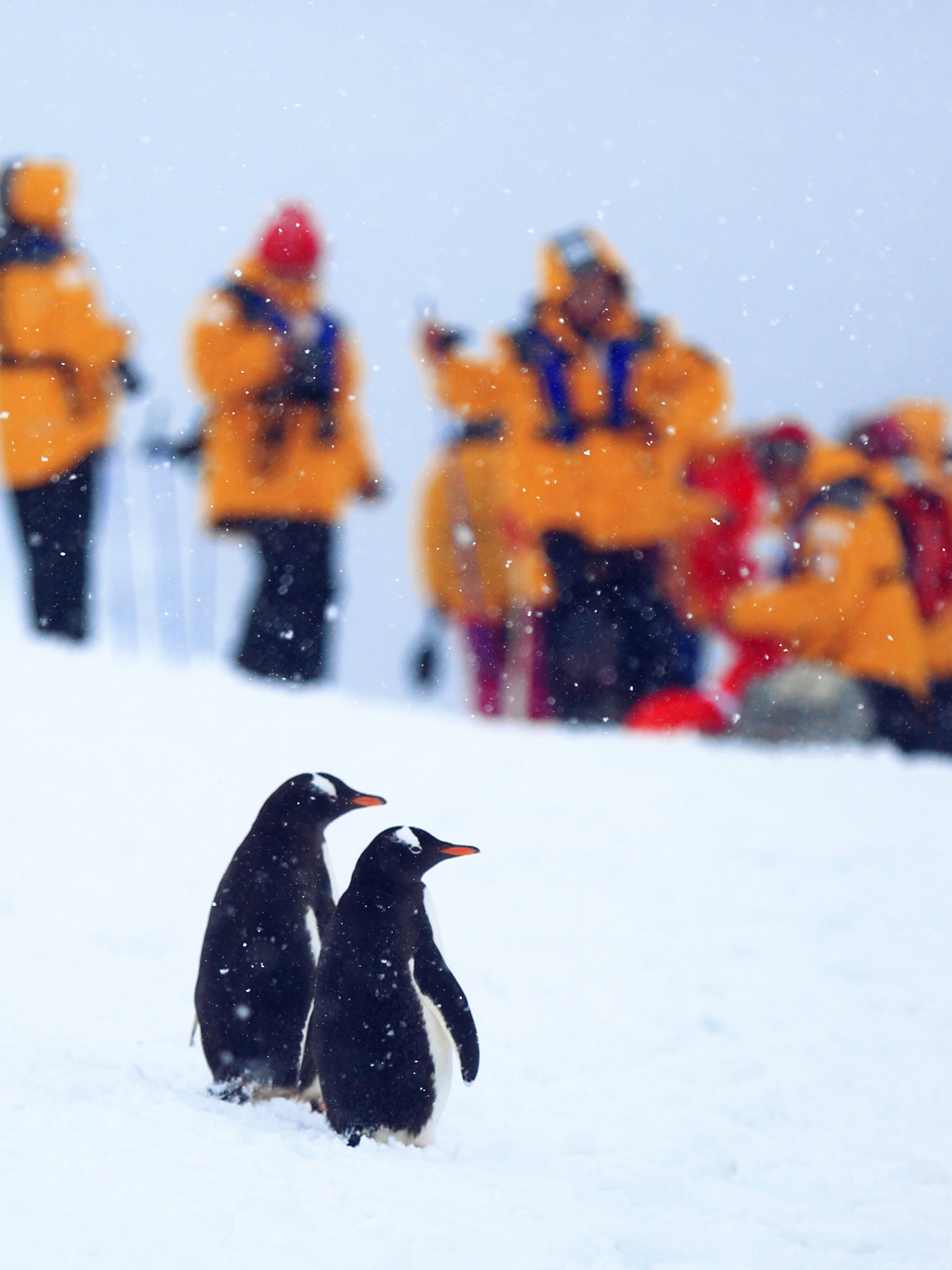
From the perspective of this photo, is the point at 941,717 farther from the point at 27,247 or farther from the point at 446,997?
the point at 446,997

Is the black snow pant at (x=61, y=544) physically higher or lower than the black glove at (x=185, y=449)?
lower

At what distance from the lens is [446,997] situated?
5.90 feet

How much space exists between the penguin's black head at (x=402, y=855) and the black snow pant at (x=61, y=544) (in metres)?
3.69

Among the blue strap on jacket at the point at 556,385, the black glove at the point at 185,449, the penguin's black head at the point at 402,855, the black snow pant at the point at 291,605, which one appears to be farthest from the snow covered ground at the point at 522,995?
the blue strap on jacket at the point at 556,385

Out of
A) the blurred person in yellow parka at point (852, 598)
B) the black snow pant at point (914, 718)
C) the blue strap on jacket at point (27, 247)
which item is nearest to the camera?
the blurred person in yellow parka at point (852, 598)

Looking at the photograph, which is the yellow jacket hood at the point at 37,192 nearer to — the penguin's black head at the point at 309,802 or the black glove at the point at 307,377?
the black glove at the point at 307,377

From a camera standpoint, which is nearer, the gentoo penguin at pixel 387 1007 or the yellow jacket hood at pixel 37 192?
the gentoo penguin at pixel 387 1007

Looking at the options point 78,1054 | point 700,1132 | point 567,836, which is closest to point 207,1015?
point 78,1054

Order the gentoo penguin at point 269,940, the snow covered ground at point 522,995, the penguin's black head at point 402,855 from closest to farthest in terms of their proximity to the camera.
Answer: the snow covered ground at point 522,995 → the penguin's black head at point 402,855 → the gentoo penguin at point 269,940

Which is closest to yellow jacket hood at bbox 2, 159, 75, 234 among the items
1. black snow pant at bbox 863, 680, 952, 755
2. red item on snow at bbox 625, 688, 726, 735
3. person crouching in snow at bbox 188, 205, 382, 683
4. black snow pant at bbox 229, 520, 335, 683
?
person crouching in snow at bbox 188, 205, 382, 683

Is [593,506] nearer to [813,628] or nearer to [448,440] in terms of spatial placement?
[813,628]

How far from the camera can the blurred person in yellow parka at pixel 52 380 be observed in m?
5.09

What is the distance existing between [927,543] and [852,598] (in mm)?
546

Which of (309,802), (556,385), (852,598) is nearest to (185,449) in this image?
(556,385)
